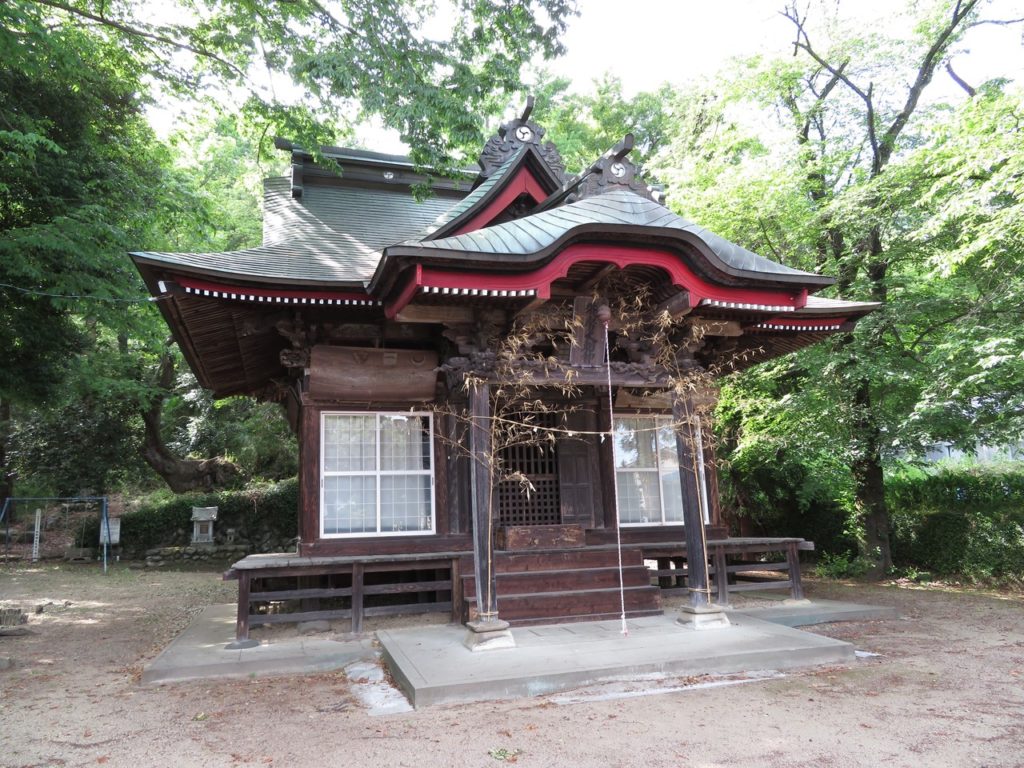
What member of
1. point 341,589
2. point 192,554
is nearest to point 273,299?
point 341,589

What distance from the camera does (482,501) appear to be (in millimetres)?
6145

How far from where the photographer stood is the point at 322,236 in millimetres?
8992

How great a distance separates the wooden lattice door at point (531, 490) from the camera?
8.56 m

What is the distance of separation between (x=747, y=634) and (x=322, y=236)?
7.27m

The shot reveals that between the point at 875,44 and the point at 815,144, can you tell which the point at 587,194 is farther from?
the point at 875,44

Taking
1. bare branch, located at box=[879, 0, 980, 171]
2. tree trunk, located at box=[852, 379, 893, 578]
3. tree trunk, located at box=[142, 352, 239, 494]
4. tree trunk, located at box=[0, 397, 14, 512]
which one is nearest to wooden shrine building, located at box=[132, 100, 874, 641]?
tree trunk, located at box=[852, 379, 893, 578]

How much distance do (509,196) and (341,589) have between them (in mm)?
5294

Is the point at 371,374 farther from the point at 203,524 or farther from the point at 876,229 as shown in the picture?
the point at 203,524

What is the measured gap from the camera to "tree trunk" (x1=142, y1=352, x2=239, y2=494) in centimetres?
1920

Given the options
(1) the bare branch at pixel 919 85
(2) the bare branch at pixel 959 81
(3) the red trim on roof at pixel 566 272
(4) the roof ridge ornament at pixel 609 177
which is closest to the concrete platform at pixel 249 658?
(3) the red trim on roof at pixel 566 272

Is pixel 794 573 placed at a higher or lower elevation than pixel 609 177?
lower

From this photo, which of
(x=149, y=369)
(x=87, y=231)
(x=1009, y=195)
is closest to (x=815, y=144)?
(x=1009, y=195)

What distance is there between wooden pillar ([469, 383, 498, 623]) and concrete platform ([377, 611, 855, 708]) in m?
0.54

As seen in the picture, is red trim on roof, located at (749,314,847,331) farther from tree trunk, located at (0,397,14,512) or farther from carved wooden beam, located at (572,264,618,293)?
tree trunk, located at (0,397,14,512)
